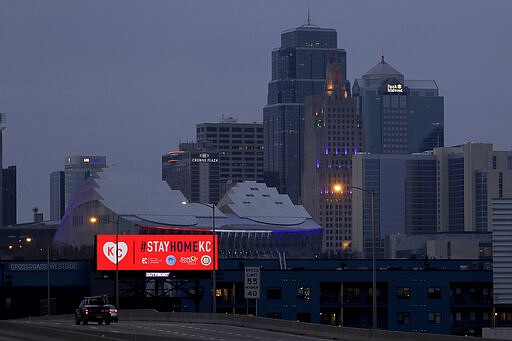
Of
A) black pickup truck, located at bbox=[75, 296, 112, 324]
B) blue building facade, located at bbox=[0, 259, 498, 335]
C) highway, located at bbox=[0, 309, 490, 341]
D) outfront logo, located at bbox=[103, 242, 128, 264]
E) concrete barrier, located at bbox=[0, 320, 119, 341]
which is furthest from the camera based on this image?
blue building facade, located at bbox=[0, 259, 498, 335]

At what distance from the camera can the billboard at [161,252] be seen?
13762 cm

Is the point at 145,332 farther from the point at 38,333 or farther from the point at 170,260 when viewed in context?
the point at 170,260

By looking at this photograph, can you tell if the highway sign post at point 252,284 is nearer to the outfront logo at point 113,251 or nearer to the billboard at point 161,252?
the outfront logo at point 113,251

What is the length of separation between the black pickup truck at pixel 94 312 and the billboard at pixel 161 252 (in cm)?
4269

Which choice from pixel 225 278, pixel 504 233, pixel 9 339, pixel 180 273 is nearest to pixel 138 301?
pixel 180 273

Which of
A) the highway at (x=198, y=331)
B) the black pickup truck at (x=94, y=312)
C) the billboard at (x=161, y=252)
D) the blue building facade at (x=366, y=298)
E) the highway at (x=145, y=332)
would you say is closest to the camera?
the highway at (x=198, y=331)

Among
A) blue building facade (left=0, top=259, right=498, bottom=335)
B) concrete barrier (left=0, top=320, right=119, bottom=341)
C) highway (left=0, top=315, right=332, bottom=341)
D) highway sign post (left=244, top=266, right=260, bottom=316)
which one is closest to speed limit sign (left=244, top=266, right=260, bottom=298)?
highway sign post (left=244, top=266, right=260, bottom=316)

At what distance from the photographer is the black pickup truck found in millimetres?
92812

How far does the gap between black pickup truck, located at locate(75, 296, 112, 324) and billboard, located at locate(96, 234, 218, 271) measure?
1681 inches

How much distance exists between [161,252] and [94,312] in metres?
45.7

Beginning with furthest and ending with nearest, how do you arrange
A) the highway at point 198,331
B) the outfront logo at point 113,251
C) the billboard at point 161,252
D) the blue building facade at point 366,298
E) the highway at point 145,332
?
the blue building facade at point 366,298
the billboard at point 161,252
the outfront logo at point 113,251
the highway at point 145,332
the highway at point 198,331

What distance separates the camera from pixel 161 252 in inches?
5463

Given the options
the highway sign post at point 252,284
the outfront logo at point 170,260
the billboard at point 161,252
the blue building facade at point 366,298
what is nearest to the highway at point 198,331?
the highway sign post at point 252,284

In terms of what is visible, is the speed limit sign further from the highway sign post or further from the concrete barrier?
the concrete barrier
